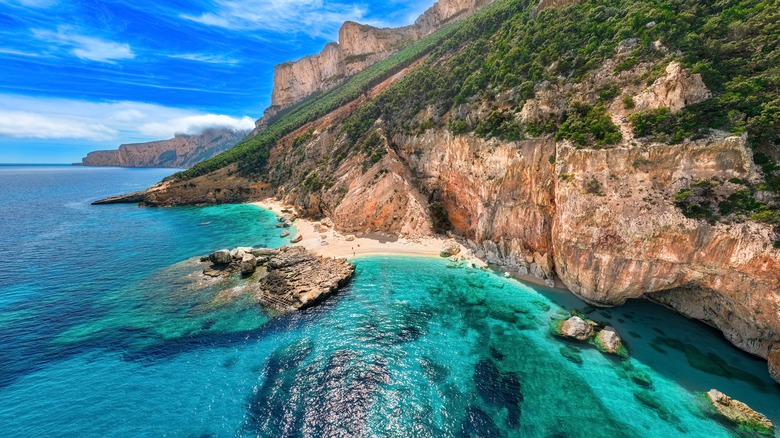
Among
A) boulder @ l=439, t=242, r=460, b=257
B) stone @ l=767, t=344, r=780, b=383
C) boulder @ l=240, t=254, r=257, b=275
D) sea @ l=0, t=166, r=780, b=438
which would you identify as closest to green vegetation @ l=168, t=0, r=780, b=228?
stone @ l=767, t=344, r=780, b=383

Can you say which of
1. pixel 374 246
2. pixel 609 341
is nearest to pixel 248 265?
pixel 374 246

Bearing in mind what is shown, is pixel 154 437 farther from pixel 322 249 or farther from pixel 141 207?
pixel 141 207

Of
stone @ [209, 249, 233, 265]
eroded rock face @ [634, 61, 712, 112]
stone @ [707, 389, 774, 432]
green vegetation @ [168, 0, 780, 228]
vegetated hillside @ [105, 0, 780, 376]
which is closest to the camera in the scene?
stone @ [707, 389, 774, 432]

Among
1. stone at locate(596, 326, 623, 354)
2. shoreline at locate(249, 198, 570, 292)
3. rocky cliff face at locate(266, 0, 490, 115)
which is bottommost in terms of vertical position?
stone at locate(596, 326, 623, 354)

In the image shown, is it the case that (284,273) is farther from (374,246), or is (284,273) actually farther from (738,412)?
(738,412)

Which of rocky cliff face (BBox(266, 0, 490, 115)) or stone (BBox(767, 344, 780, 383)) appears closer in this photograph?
stone (BBox(767, 344, 780, 383))

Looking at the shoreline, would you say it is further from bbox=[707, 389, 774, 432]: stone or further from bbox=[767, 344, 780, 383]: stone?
bbox=[767, 344, 780, 383]: stone

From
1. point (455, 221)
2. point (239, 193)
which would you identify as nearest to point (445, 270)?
point (455, 221)
